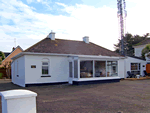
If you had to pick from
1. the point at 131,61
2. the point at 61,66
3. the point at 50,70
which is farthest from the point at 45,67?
the point at 131,61

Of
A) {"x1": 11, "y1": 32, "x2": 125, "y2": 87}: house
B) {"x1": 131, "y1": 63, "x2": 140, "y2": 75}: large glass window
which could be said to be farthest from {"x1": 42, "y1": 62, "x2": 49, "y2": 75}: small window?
{"x1": 131, "y1": 63, "x2": 140, "y2": 75}: large glass window

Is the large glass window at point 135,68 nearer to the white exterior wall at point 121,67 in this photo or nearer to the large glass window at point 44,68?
the white exterior wall at point 121,67

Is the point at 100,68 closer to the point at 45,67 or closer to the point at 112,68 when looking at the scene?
the point at 112,68

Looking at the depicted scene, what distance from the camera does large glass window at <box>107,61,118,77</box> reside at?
643 inches

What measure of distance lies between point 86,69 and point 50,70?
11.2 feet

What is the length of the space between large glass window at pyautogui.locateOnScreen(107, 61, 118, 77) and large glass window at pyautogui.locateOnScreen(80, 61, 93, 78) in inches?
81.2

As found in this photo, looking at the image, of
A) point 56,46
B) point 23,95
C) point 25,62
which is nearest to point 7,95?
point 23,95

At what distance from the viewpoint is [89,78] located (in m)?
15.0

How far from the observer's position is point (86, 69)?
596 inches

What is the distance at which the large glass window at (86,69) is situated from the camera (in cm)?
1485

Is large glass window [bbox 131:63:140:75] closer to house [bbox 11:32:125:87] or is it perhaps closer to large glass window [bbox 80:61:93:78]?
house [bbox 11:32:125:87]

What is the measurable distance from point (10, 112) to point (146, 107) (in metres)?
5.59

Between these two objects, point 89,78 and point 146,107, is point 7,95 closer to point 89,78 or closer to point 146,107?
point 146,107

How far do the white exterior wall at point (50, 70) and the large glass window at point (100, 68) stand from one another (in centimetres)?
290
